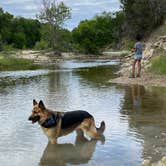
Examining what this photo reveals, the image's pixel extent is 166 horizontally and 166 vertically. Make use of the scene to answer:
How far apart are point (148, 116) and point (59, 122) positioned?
459 cm

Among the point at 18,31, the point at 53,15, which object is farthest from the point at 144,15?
the point at 18,31

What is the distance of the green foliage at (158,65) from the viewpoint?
27519mm

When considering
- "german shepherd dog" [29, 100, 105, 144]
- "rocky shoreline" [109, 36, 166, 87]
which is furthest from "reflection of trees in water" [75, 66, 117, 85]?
"german shepherd dog" [29, 100, 105, 144]

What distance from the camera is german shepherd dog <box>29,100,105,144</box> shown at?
1195 cm

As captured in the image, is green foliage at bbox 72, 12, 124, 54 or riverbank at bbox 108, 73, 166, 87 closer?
riverbank at bbox 108, 73, 166, 87

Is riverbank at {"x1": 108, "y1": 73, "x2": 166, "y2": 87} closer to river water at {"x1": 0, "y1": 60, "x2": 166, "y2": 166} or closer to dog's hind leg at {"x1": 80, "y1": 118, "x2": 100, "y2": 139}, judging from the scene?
river water at {"x1": 0, "y1": 60, "x2": 166, "y2": 166}

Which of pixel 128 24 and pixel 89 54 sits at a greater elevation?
pixel 128 24

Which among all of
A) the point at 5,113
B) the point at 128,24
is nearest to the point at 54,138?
the point at 5,113

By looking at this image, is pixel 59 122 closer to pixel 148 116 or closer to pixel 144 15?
pixel 148 116

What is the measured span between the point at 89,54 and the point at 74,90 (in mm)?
61442

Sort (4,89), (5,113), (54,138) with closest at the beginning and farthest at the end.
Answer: (54,138), (5,113), (4,89)

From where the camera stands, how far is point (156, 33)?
6134 centimetres

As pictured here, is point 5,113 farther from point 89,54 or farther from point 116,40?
point 116,40

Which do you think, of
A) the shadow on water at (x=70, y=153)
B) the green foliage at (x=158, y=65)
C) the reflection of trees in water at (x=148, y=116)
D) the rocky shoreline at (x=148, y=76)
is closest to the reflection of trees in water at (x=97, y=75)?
the rocky shoreline at (x=148, y=76)
